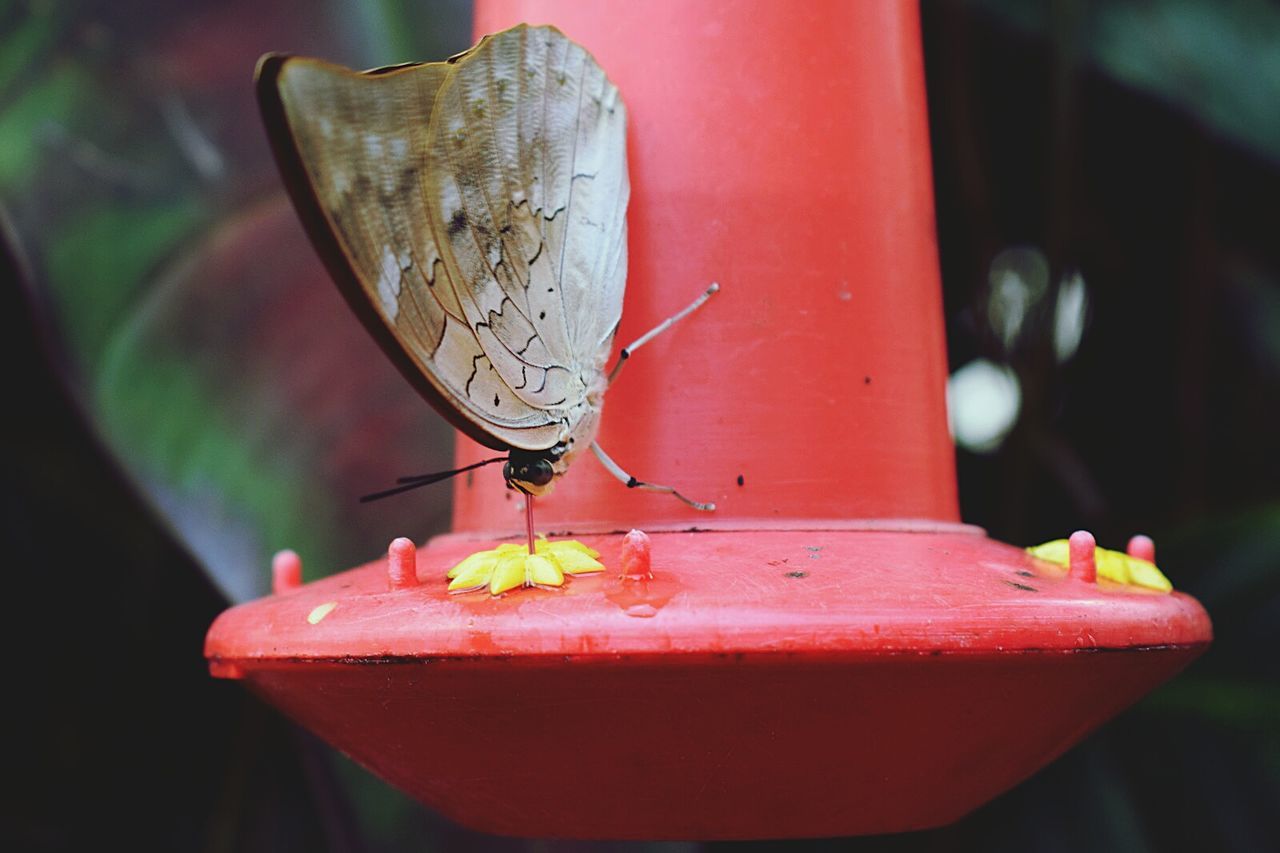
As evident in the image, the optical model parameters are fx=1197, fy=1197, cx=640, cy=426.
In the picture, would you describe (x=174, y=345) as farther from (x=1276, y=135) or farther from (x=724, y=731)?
(x=1276, y=135)

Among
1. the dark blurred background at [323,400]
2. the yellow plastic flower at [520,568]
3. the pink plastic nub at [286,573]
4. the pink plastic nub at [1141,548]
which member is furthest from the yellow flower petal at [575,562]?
the dark blurred background at [323,400]

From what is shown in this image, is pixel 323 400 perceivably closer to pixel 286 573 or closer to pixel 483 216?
pixel 286 573

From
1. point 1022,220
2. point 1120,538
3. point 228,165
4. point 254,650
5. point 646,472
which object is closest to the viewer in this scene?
point 254,650

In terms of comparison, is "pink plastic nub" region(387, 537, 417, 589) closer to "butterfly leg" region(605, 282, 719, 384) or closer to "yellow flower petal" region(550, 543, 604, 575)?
"yellow flower petal" region(550, 543, 604, 575)

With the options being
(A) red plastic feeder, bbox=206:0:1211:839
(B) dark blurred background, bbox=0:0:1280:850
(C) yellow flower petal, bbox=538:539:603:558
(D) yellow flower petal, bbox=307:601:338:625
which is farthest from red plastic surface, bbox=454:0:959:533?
(B) dark blurred background, bbox=0:0:1280:850

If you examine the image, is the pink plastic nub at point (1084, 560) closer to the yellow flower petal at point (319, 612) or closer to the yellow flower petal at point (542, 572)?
the yellow flower petal at point (542, 572)

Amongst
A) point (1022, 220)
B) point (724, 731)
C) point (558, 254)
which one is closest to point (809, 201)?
point (558, 254)
